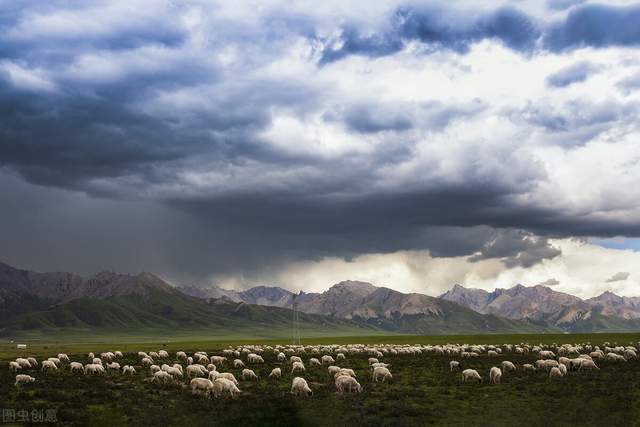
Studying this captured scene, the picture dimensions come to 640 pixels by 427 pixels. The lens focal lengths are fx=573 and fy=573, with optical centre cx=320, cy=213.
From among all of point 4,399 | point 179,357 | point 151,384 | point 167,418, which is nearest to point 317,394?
point 167,418

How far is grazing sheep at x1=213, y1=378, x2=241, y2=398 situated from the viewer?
39.2 metres

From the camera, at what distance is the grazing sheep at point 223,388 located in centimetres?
3925

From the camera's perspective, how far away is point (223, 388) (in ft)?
129

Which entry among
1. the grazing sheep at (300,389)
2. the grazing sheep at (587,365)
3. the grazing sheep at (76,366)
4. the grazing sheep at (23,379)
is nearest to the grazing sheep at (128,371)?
the grazing sheep at (76,366)

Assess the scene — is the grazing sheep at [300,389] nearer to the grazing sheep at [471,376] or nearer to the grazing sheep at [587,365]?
the grazing sheep at [471,376]

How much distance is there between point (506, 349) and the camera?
88.4 meters

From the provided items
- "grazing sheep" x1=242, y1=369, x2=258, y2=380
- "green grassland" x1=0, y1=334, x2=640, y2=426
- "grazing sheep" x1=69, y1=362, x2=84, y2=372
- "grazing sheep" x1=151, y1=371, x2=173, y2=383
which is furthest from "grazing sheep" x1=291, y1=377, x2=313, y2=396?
"grazing sheep" x1=69, y1=362, x2=84, y2=372

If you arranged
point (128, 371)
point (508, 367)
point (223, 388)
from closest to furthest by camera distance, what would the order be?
point (223, 388), point (508, 367), point (128, 371)

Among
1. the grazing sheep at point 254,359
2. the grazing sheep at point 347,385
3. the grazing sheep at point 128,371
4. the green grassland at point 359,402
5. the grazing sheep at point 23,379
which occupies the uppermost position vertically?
the grazing sheep at point 347,385

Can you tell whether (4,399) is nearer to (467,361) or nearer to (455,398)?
(455,398)

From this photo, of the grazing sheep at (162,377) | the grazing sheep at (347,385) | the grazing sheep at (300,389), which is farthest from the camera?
the grazing sheep at (162,377)

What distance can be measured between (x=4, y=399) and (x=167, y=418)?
12.8m

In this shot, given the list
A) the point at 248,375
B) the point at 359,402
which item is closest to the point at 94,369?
the point at 248,375

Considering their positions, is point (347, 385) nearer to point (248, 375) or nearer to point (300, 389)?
point (300, 389)
